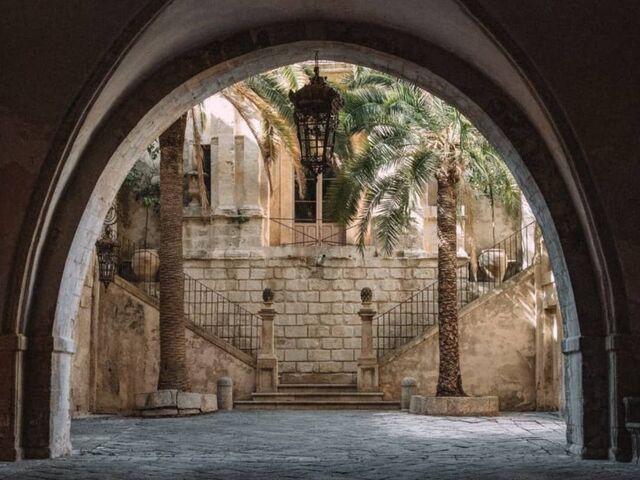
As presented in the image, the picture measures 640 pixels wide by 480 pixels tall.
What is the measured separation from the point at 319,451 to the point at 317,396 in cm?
1186

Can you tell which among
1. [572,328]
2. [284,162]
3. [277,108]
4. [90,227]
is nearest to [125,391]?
[277,108]

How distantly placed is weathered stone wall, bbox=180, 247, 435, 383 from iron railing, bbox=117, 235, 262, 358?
392 mm

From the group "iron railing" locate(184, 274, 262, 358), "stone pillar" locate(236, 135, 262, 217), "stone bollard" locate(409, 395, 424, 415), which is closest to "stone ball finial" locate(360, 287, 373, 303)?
"iron railing" locate(184, 274, 262, 358)

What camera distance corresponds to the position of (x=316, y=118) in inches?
431

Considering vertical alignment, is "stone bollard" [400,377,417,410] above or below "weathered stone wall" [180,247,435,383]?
below

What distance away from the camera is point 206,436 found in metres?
12.9

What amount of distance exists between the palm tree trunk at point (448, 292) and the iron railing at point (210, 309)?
635cm

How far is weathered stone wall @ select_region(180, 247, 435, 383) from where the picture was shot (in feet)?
84.5

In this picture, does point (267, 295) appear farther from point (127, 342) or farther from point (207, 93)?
point (207, 93)

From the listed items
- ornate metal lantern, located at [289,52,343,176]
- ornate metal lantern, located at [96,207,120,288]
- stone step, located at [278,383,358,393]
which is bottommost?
stone step, located at [278,383,358,393]

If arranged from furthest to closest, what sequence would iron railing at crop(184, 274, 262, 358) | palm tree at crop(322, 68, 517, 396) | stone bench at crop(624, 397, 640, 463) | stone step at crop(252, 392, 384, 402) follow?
iron railing at crop(184, 274, 262, 358) < stone step at crop(252, 392, 384, 402) < palm tree at crop(322, 68, 517, 396) < stone bench at crop(624, 397, 640, 463)

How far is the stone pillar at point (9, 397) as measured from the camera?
8875 mm

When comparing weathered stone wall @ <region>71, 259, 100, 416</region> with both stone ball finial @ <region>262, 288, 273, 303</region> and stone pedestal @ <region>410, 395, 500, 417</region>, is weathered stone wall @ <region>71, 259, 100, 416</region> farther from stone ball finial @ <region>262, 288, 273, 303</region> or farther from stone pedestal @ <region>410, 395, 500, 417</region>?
stone pedestal @ <region>410, 395, 500, 417</region>

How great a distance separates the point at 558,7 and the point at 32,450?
5.60 metres
